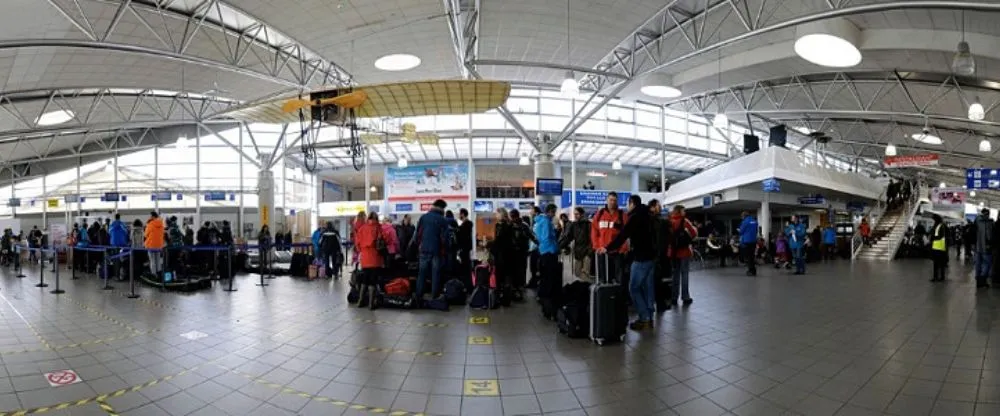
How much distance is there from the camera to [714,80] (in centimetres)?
1503

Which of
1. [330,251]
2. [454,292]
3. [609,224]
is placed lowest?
[454,292]

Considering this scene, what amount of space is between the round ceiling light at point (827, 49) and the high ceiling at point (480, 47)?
405 millimetres

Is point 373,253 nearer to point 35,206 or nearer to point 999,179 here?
point 999,179

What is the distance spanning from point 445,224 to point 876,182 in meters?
25.3

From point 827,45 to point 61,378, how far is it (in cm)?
1174

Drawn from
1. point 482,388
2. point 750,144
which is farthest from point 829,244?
point 482,388

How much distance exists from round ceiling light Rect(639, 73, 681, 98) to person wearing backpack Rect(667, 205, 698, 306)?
8.64m

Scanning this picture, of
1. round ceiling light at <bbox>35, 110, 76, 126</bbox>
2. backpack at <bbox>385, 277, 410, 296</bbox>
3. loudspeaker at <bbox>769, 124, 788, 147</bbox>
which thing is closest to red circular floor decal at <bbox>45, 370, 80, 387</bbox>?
backpack at <bbox>385, 277, 410, 296</bbox>

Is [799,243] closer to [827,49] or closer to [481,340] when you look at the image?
[827,49]

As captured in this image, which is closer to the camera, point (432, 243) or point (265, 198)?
point (432, 243)

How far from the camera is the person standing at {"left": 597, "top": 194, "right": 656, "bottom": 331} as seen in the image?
19.3 ft

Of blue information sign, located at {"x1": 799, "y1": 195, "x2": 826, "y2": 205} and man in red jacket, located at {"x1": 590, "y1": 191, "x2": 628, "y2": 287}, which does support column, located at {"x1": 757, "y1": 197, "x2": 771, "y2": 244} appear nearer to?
blue information sign, located at {"x1": 799, "y1": 195, "x2": 826, "y2": 205}

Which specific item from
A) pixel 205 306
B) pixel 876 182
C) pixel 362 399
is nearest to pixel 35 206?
pixel 205 306

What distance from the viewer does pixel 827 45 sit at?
8.88 metres
